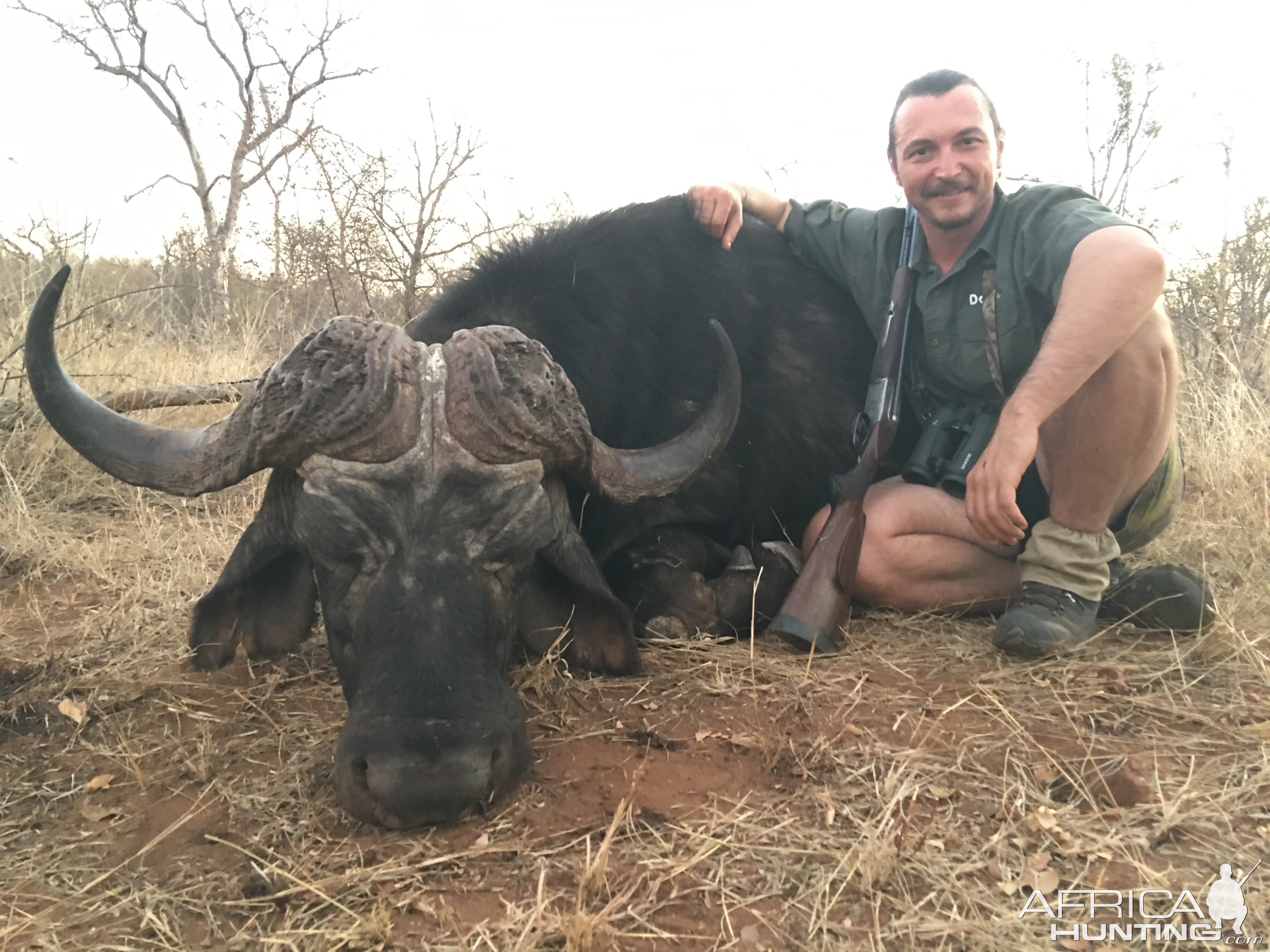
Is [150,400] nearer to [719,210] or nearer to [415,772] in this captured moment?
[719,210]

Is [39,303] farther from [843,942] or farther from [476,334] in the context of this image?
[843,942]

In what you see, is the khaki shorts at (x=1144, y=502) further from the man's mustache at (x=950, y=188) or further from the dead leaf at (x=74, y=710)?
the dead leaf at (x=74, y=710)

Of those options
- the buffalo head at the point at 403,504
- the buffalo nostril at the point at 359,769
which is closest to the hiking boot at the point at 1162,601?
the buffalo head at the point at 403,504

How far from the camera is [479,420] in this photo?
7.70ft

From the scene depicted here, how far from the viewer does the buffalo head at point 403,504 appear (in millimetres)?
2023

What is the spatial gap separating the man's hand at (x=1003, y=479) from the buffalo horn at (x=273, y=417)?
72.8 inches

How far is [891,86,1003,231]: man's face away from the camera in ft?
10.9

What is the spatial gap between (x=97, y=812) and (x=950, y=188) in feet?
11.6

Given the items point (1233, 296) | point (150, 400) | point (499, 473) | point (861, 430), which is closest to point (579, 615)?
point (499, 473)

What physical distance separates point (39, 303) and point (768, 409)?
103 inches

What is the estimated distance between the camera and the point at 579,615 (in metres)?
2.89

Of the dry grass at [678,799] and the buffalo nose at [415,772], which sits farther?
the buffalo nose at [415,772]

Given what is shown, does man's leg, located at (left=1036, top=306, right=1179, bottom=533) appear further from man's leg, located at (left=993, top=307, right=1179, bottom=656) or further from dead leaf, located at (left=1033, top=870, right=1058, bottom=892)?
dead leaf, located at (left=1033, top=870, right=1058, bottom=892)

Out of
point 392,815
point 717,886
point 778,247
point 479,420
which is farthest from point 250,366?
point 717,886
